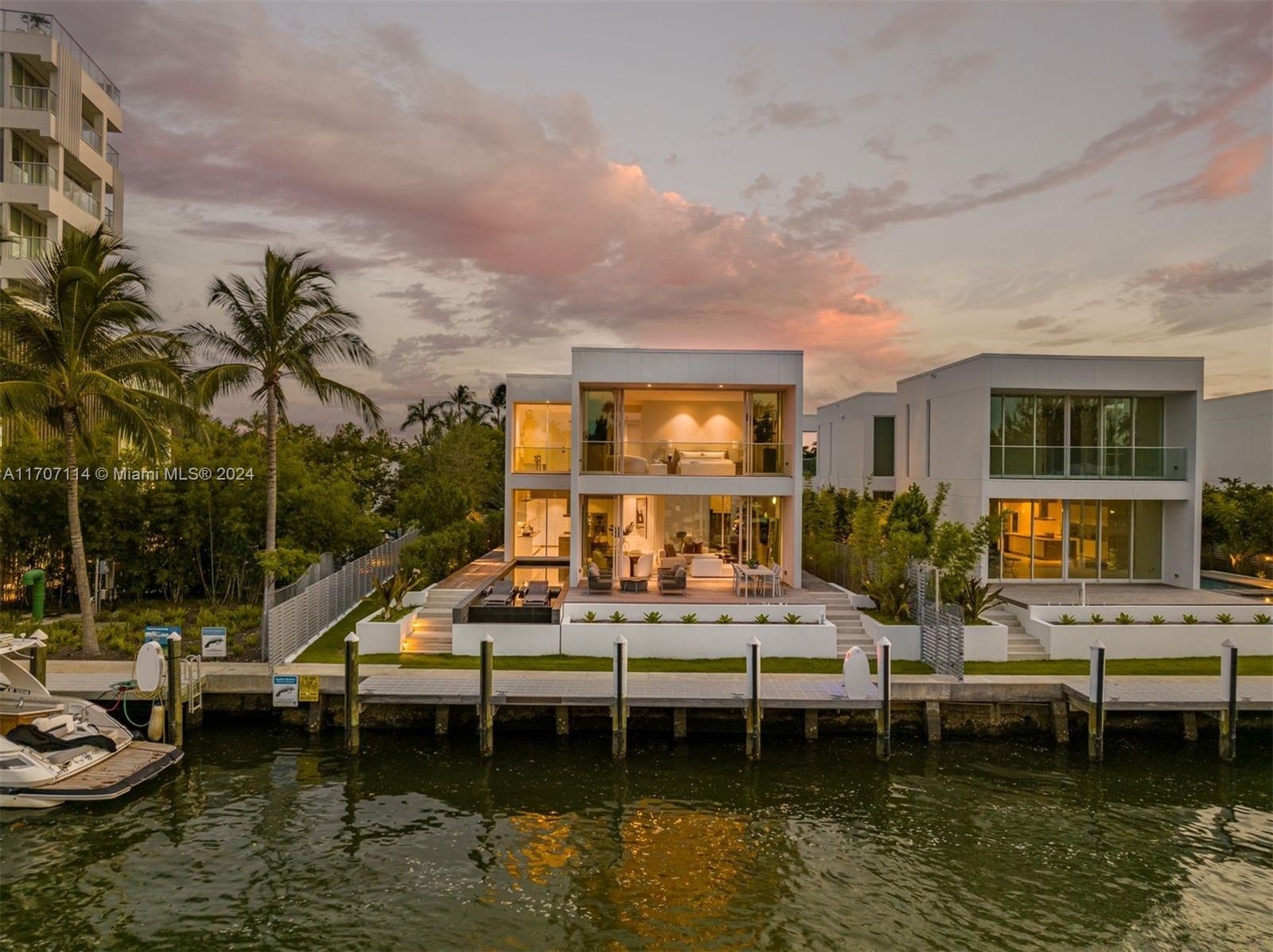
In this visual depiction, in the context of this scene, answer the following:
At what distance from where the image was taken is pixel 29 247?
2939 centimetres

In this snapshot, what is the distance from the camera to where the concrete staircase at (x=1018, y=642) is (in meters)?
17.9

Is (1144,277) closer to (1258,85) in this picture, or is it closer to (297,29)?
(1258,85)

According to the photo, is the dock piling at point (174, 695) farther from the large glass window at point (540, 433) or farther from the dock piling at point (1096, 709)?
the dock piling at point (1096, 709)

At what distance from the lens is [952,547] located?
18.8 m

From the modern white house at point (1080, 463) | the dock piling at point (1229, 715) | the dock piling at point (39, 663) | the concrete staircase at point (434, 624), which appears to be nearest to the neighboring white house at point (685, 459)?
the concrete staircase at point (434, 624)

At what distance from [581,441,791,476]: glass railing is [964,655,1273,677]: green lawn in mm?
7991

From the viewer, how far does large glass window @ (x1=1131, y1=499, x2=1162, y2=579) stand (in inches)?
938

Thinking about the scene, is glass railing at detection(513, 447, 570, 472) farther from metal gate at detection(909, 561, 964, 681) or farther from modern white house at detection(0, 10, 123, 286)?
modern white house at detection(0, 10, 123, 286)

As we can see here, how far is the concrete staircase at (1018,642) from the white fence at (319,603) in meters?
16.1

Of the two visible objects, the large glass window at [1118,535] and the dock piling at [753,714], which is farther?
the large glass window at [1118,535]

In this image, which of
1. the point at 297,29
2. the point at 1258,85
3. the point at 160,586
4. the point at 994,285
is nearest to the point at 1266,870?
the point at 1258,85

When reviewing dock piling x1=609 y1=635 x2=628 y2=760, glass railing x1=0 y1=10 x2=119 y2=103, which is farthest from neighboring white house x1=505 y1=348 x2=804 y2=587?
glass railing x1=0 y1=10 x2=119 y2=103

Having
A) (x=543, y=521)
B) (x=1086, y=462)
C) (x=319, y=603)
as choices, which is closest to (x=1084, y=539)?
(x=1086, y=462)

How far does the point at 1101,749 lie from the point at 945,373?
13.9m
